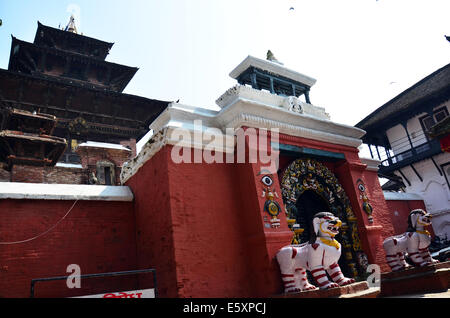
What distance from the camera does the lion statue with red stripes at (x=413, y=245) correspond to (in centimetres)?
712

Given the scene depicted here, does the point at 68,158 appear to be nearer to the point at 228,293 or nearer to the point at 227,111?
the point at 227,111

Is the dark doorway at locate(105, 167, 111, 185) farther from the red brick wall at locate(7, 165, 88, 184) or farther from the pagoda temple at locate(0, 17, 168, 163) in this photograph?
the pagoda temple at locate(0, 17, 168, 163)

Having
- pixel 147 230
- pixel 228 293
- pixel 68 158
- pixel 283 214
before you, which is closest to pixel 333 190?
pixel 283 214

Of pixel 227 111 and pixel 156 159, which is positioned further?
pixel 227 111

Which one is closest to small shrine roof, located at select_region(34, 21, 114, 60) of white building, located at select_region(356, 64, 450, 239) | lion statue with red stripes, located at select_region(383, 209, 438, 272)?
white building, located at select_region(356, 64, 450, 239)

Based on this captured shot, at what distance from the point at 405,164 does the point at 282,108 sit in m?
13.2

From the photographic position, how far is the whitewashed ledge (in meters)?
5.73

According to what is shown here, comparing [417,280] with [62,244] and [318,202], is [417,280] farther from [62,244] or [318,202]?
[62,244]

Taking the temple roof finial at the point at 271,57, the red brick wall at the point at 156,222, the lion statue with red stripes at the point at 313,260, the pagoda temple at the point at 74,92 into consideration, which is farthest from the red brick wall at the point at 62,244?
the pagoda temple at the point at 74,92

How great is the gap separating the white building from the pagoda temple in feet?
42.2

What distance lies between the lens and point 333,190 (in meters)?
7.91

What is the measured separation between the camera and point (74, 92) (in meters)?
17.4
